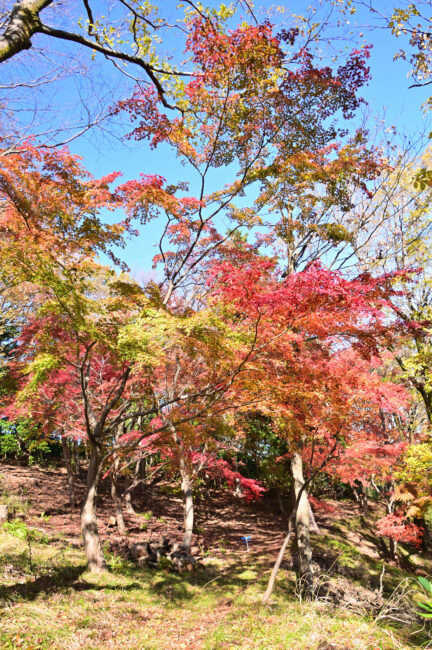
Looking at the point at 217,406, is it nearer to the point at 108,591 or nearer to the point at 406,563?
the point at 108,591

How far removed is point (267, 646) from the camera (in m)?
3.70

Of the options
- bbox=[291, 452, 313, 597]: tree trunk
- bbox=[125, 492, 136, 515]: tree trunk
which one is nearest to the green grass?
bbox=[291, 452, 313, 597]: tree trunk

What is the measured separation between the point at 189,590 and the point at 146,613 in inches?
96.9

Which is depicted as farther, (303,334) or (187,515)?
(187,515)

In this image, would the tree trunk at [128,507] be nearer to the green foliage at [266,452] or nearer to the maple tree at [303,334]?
the green foliage at [266,452]

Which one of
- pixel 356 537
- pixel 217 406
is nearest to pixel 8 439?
pixel 217 406

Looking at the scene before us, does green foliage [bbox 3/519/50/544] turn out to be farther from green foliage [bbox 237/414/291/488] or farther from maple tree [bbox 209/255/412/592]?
green foliage [bbox 237/414/291/488]

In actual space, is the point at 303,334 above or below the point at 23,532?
above

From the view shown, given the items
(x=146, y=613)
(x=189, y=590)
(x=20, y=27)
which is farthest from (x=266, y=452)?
(x=20, y=27)

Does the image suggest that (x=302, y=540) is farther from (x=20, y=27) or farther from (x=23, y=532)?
(x=20, y=27)

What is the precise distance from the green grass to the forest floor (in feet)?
0.07

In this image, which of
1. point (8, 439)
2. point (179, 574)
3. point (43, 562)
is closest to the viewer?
point (43, 562)

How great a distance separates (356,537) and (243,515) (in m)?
5.61

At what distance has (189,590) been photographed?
7.76 metres
